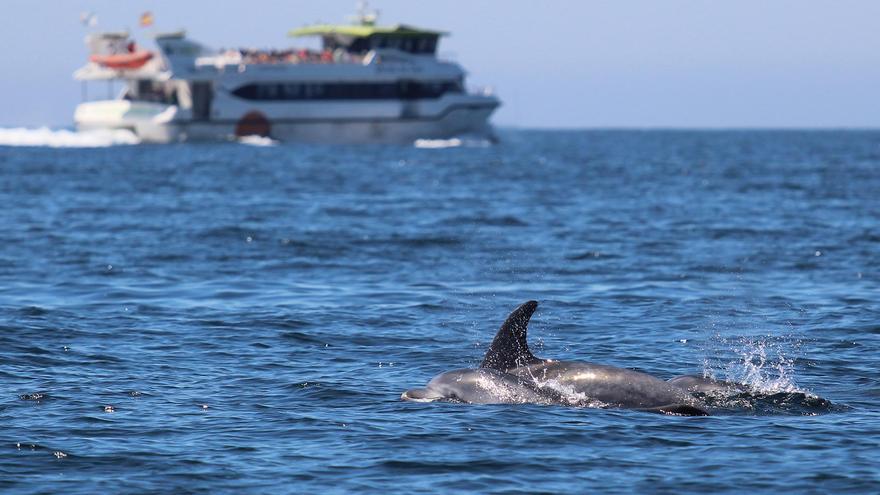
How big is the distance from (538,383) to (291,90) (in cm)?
→ 9232

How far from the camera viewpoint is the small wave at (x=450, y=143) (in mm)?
110312

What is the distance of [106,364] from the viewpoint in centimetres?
1762

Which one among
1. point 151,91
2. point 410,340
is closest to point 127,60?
point 151,91

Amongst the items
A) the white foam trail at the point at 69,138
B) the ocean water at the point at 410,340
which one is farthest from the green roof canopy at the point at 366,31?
the ocean water at the point at 410,340

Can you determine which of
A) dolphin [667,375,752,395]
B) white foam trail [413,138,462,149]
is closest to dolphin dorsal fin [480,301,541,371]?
dolphin [667,375,752,395]

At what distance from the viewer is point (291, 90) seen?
105375mm

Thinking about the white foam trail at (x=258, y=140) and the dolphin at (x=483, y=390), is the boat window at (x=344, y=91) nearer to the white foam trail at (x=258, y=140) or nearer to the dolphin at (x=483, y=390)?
the white foam trail at (x=258, y=140)

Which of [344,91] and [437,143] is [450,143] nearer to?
[437,143]

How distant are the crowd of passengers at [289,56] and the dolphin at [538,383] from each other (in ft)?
300

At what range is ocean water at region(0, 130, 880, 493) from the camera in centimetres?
1256

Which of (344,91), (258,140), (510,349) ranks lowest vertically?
(258,140)

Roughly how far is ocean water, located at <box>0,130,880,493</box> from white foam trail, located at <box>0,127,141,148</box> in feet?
216

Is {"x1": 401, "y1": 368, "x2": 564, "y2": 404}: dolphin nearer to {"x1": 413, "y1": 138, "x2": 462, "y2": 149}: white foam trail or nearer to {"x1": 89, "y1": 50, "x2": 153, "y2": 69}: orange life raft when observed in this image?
{"x1": 413, "y1": 138, "x2": 462, "y2": 149}: white foam trail

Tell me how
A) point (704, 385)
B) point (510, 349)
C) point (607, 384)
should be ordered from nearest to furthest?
1. point (607, 384)
2. point (510, 349)
3. point (704, 385)
